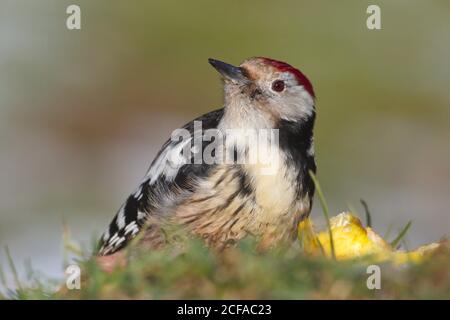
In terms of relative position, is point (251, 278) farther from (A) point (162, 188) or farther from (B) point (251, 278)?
(A) point (162, 188)

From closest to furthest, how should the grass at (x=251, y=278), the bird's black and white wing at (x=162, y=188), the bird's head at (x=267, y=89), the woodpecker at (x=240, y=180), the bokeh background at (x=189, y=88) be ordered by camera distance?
1. the grass at (x=251, y=278)
2. the woodpecker at (x=240, y=180)
3. the bird's black and white wing at (x=162, y=188)
4. the bird's head at (x=267, y=89)
5. the bokeh background at (x=189, y=88)

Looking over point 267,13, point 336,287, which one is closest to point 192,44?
point 267,13

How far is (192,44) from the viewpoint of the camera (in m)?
12.1

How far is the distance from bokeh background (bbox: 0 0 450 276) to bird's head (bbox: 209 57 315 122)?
4466mm

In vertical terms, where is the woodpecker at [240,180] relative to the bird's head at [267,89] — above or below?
below

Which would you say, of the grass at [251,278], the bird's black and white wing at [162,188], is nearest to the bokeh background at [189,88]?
the bird's black and white wing at [162,188]

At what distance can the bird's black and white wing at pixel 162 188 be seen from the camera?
5141 millimetres

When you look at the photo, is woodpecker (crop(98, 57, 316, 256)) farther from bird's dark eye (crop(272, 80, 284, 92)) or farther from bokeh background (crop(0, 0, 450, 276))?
bokeh background (crop(0, 0, 450, 276))

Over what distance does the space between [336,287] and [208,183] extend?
5.06 ft

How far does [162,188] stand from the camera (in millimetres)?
5258

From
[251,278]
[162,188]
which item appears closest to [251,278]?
[251,278]

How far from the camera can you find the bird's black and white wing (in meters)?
5.14

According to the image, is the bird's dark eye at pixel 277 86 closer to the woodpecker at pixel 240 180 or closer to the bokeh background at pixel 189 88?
the woodpecker at pixel 240 180
